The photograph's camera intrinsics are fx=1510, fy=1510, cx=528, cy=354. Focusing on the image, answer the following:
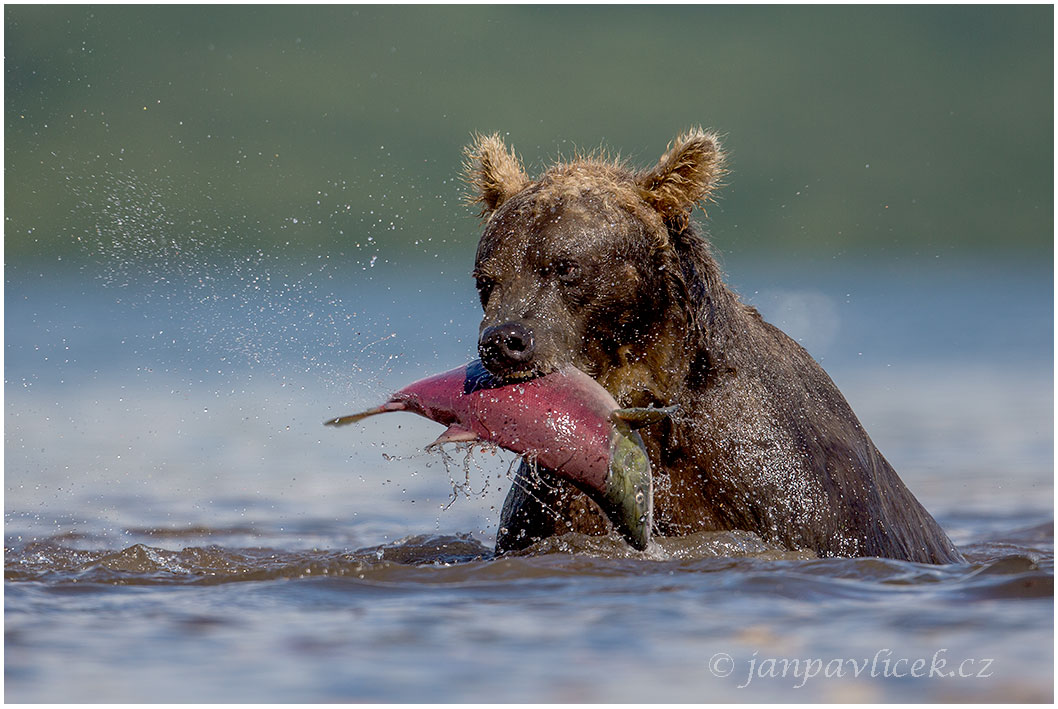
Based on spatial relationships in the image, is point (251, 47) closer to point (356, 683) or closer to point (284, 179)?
point (284, 179)

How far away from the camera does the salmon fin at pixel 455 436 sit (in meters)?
5.26

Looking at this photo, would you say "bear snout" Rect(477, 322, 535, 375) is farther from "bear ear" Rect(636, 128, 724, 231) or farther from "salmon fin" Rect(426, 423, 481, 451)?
"bear ear" Rect(636, 128, 724, 231)

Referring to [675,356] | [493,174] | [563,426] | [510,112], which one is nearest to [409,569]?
[563,426]

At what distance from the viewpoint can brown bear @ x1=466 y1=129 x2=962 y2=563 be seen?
5785 mm

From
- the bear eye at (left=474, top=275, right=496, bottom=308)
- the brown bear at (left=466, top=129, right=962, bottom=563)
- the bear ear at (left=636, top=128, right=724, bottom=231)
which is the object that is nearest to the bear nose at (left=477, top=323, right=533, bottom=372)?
the brown bear at (left=466, top=129, right=962, bottom=563)

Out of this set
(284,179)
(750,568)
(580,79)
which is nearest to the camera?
(750,568)

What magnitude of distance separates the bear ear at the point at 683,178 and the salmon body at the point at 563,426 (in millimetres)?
950

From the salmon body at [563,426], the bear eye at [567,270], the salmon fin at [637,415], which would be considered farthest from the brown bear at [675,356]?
the salmon fin at [637,415]

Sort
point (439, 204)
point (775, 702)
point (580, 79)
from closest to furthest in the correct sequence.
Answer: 1. point (775, 702)
2. point (439, 204)
3. point (580, 79)

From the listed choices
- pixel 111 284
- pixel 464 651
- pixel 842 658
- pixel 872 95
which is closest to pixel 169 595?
pixel 464 651

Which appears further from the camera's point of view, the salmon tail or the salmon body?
the salmon body

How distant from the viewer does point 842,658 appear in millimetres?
4695

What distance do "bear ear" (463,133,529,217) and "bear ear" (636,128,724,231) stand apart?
23.2 inches

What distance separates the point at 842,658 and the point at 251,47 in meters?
Answer: 103
